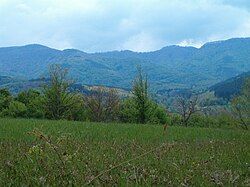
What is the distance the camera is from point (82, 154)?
9.94 metres

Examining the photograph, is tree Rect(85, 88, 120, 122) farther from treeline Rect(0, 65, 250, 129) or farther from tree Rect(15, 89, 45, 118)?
tree Rect(15, 89, 45, 118)

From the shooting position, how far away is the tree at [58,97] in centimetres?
6141

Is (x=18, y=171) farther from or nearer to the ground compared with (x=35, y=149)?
nearer to the ground

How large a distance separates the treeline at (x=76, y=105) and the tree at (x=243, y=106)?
40.8 ft

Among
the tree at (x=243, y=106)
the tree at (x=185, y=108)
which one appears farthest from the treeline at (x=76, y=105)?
the tree at (x=243, y=106)

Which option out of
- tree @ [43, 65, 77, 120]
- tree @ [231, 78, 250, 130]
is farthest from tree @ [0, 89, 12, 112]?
tree @ [231, 78, 250, 130]

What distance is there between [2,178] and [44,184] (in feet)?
2.68

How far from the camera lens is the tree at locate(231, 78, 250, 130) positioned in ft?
209

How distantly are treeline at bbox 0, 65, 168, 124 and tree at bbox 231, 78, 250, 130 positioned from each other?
1245cm

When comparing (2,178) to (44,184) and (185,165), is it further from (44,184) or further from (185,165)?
(185,165)

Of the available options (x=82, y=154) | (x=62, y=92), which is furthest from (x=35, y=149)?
(x=62, y=92)

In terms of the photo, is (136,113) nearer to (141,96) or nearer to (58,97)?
(141,96)

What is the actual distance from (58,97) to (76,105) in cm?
535

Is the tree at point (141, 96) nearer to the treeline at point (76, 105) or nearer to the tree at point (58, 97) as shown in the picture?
the treeline at point (76, 105)
